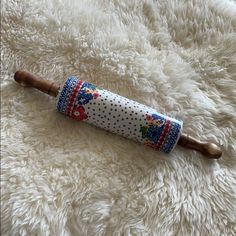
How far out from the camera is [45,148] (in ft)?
2.17

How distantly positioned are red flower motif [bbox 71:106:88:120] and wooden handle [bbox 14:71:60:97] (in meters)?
0.05

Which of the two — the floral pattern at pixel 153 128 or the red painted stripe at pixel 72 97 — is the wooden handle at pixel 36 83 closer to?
the red painted stripe at pixel 72 97

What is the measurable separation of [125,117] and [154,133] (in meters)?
0.06

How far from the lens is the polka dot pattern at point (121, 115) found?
0.67m

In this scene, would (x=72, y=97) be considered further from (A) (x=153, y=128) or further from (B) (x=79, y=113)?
(A) (x=153, y=128)

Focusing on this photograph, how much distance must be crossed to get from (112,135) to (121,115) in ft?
0.15

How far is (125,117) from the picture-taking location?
67cm

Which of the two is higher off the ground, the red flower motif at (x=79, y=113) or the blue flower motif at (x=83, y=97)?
the blue flower motif at (x=83, y=97)

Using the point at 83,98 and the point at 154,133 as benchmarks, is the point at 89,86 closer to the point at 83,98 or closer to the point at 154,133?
the point at 83,98

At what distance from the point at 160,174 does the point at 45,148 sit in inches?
8.1

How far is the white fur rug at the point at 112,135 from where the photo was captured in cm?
62

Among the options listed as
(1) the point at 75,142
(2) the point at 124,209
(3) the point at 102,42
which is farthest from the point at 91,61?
(2) the point at 124,209

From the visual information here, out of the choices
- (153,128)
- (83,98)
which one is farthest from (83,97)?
(153,128)

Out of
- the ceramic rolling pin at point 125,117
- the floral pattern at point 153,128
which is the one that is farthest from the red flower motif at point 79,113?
the floral pattern at point 153,128
